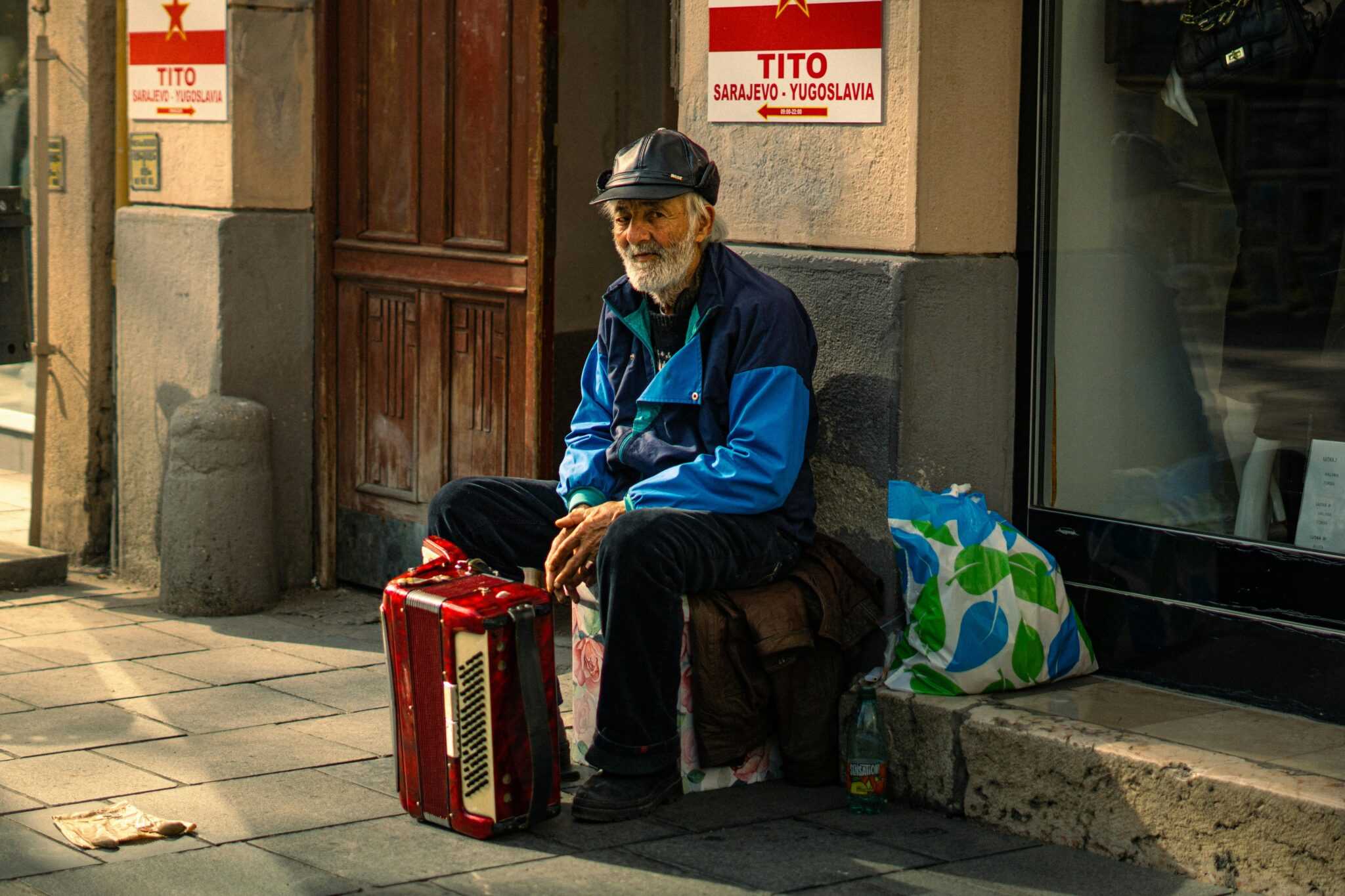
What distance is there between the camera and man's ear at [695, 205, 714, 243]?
4.99 m

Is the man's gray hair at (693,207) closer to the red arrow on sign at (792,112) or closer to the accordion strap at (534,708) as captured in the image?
the red arrow on sign at (792,112)

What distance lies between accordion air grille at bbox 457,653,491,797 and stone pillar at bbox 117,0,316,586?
2908mm

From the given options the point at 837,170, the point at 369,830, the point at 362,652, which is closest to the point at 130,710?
the point at 362,652

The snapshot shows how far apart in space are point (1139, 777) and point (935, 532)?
2.74 feet

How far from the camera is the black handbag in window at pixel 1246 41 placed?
4793 mm

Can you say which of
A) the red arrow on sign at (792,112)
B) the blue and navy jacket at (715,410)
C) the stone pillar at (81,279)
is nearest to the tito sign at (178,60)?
the stone pillar at (81,279)

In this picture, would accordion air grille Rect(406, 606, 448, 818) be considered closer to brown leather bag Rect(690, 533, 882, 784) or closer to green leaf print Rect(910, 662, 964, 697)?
brown leather bag Rect(690, 533, 882, 784)

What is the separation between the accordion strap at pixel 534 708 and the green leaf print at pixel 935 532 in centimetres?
101

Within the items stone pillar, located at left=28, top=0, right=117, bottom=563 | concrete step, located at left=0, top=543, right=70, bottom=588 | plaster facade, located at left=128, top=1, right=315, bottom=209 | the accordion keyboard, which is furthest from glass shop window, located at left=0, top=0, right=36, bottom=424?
the accordion keyboard

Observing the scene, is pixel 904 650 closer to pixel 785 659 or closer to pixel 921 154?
pixel 785 659

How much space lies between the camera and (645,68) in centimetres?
676

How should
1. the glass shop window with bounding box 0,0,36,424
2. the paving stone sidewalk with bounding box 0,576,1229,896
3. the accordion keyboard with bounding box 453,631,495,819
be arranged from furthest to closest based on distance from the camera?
1. the glass shop window with bounding box 0,0,36,424
2. the accordion keyboard with bounding box 453,631,495,819
3. the paving stone sidewalk with bounding box 0,576,1229,896

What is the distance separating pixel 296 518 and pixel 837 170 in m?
3.07

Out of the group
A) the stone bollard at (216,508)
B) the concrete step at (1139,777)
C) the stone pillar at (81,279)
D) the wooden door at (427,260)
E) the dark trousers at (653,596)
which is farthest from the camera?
the stone pillar at (81,279)
